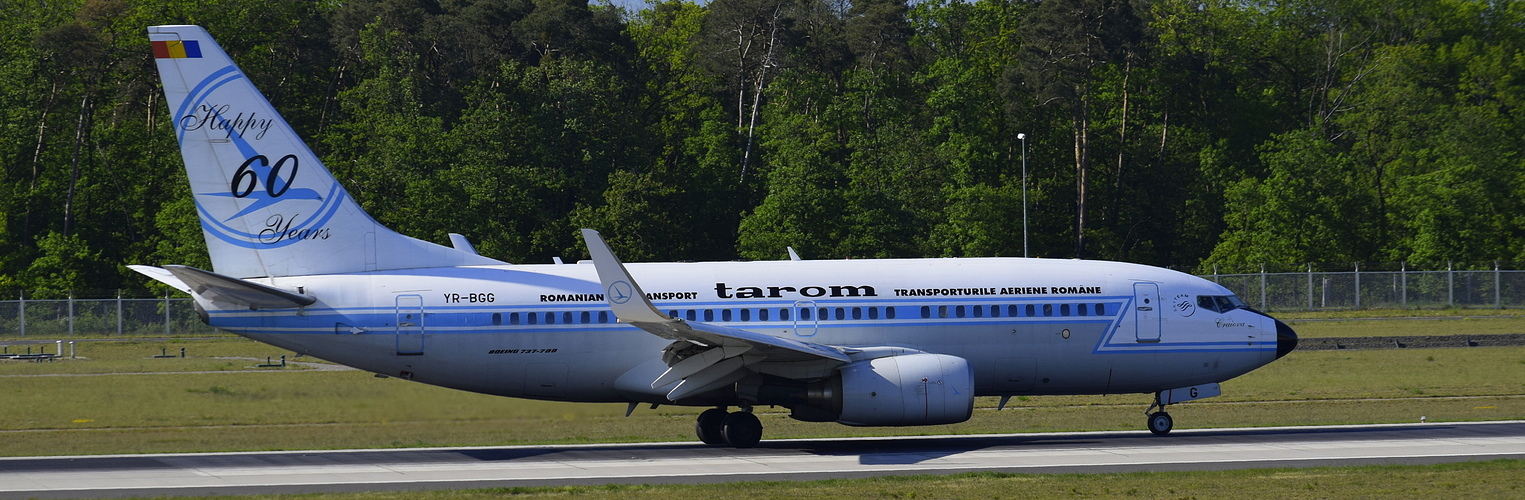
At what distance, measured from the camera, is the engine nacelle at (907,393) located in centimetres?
2423

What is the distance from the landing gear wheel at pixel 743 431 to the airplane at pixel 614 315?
3 cm

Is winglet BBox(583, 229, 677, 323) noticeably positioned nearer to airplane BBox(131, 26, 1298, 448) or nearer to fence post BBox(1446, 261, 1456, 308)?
airplane BBox(131, 26, 1298, 448)

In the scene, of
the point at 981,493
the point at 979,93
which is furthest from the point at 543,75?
the point at 981,493

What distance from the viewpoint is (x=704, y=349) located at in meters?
24.8

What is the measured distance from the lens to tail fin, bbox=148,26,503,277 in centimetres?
2578

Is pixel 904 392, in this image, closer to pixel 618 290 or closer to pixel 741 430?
pixel 741 430

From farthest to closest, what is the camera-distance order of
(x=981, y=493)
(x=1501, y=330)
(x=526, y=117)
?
(x=526, y=117), (x=1501, y=330), (x=981, y=493)

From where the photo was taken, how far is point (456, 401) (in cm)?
2627

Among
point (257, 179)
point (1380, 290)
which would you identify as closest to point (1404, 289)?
point (1380, 290)

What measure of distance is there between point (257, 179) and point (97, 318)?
37212mm

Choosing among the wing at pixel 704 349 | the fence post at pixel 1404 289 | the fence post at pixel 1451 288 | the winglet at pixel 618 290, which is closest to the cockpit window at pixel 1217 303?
the wing at pixel 704 349

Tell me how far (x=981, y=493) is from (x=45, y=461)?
15476 millimetres

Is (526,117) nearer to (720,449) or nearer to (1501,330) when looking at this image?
(1501,330)

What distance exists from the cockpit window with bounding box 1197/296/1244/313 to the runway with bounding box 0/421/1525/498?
2.22m
